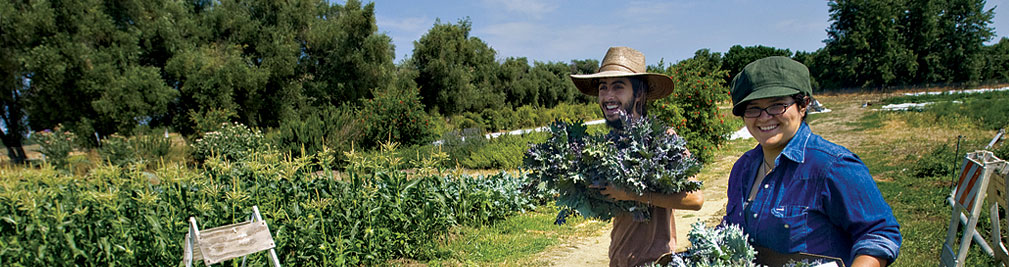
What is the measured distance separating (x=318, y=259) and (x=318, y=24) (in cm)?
2042

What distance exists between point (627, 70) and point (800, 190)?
932 mm

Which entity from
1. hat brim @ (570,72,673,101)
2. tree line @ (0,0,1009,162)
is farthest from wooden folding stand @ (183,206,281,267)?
tree line @ (0,0,1009,162)

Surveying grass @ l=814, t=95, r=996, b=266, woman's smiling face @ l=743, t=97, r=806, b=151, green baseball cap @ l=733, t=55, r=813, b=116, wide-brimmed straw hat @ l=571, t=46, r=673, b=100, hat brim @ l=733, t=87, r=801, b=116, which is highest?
wide-brimmed straw hat @ l=571, t=46, r=673, b=100

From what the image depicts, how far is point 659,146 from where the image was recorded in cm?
185

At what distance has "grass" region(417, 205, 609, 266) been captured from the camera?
5.14 metres

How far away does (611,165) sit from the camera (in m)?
1.80

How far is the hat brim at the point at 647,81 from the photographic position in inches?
85.5

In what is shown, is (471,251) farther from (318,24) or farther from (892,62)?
(892,62)

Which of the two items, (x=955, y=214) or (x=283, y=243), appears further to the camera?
(x=283, y=243)

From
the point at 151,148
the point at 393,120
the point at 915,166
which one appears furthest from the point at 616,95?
the point at 151,148

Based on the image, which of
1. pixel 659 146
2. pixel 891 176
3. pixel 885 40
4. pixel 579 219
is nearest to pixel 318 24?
pixel 579 219

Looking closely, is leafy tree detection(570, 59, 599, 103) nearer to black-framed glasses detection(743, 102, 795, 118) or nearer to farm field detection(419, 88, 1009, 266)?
farm field detection(419, 88, 1009, 266)

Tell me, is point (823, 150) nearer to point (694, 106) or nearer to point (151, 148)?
point (694, 106)

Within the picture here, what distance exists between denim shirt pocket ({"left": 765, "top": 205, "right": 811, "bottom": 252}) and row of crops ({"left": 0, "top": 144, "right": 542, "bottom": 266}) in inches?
152
